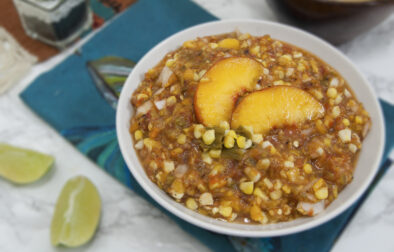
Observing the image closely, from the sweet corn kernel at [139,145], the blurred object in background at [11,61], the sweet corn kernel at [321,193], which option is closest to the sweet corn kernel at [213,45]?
the sweet corn kernel at [139,145]

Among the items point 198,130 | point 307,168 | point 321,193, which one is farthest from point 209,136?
point 321,193

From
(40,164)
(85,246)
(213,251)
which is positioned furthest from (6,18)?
(213,251)

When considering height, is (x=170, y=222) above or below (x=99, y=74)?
below

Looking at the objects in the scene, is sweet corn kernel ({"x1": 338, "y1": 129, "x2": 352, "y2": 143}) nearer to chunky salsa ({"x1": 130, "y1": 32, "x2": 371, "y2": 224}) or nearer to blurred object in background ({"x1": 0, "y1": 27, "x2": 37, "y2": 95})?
chunky salsa ({"x1": 130, "y1": 32, "x2": 371, "y2": 224})

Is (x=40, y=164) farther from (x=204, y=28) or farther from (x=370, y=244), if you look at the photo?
(x=370, y=244)

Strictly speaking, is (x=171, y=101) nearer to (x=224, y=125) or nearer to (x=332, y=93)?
(x=224, y=125)

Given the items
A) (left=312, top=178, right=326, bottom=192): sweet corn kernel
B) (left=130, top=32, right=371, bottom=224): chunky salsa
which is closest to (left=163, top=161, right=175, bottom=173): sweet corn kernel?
(left=130, top=32, right=371, bottom=224): chunky salsa

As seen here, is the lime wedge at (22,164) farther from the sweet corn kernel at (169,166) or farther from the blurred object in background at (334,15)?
the blurred object in background at (334,15)
